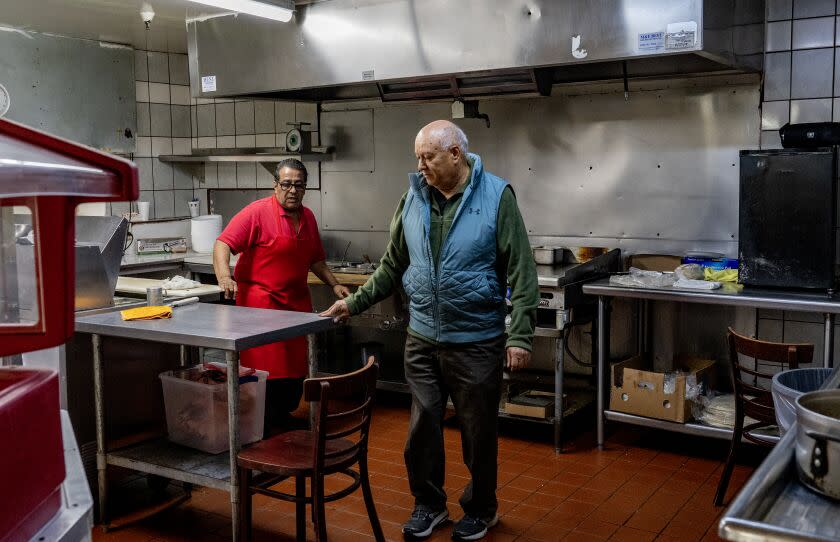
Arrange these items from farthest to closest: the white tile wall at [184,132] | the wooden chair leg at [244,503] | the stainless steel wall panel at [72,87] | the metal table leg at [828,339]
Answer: the white tile wall at [184,132], the stainless steel wall panel at [72,87], the metal table leg at [828,339], the wooden chair leg at [244,503]

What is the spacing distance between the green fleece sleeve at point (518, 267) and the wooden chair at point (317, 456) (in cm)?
64

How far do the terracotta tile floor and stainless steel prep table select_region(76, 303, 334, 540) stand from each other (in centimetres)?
36

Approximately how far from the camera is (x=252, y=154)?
257 inches

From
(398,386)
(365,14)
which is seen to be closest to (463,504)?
(398,386)

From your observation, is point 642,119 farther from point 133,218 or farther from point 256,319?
point 133,218

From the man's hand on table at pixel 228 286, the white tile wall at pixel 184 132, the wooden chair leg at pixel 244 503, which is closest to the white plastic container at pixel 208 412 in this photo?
the wooden chair leg at pixel 244 503

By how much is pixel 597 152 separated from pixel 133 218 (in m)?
3.70

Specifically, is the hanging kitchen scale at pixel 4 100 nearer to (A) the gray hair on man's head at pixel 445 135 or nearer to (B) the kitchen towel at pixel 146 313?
(B) the kitchen towel at pixel 146 313

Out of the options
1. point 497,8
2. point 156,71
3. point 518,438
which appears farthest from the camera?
point 156,71

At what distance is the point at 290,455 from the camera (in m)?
3.16

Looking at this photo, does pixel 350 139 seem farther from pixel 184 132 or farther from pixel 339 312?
pixel 339 312

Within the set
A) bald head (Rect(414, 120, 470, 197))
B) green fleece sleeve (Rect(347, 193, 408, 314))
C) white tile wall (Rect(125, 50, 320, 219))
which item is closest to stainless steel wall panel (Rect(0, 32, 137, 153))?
white tile wall (Rect(125, 50, 320, 219))

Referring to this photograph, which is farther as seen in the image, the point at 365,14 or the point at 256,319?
the point at 365,14

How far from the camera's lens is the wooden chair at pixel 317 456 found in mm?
2986
